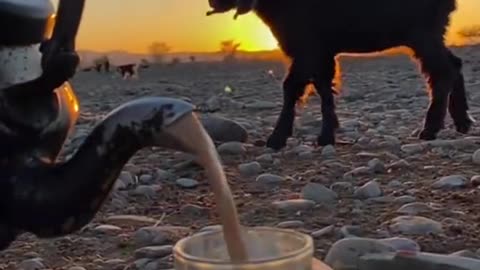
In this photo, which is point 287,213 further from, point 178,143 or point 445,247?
point 178,143

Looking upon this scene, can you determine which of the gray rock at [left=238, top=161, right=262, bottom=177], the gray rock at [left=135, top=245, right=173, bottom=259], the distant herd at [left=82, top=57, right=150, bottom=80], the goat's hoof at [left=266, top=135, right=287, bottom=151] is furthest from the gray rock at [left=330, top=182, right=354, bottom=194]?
the distant herd at [left=82, top=57, right=150, bottom=80]

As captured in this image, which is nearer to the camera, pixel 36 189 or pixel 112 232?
pixel 36 189

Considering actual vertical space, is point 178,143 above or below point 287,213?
above

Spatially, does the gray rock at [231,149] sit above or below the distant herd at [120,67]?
above

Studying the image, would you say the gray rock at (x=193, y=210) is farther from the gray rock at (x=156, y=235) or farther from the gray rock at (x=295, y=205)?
the gray rock at (x=156, y=235)

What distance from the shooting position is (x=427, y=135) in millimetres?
7141

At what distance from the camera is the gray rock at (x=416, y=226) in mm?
3742

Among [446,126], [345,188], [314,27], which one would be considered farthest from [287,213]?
[446,126]

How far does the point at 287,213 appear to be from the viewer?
14.1ft

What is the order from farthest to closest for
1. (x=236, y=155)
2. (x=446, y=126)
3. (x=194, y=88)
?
1. (x=194, y=88)
2. (x=446, y=126)
3. (x=236, y=155)

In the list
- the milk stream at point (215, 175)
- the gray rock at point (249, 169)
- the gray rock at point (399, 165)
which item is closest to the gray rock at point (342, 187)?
the gray rock at point (399, 165)

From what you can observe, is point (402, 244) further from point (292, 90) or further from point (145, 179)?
point (292, 90)

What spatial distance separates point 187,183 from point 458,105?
315cm

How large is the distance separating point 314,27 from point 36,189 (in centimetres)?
556
